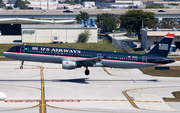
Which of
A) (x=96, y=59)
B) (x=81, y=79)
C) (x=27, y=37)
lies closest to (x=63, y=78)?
(x=81, y=79)

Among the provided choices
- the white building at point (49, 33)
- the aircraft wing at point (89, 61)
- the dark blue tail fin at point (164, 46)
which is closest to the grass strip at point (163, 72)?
the dark blue tail fin at point (164, 46)

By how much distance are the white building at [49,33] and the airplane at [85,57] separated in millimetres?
65942

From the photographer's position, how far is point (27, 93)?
43719 millimetres

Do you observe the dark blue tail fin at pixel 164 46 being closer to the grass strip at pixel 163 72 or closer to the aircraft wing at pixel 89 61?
the grass strip at pixel 163 72

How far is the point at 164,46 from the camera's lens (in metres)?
52.7

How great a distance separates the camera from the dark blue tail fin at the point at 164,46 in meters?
52.2

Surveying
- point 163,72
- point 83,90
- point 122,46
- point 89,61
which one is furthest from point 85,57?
point 122,46

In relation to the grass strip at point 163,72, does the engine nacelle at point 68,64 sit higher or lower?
higher

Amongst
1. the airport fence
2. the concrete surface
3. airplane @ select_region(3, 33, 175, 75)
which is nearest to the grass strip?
the concrete surface

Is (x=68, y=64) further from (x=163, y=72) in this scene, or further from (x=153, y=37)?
(x=153, y=37)

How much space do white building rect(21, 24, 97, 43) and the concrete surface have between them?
176ft

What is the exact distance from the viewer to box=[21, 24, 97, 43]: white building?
385 feet

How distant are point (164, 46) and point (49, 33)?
7267 centimetres

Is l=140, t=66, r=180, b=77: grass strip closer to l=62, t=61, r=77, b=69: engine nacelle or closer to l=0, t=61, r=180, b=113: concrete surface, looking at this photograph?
l=0, t=61, r=180, b=113: concrete surface
